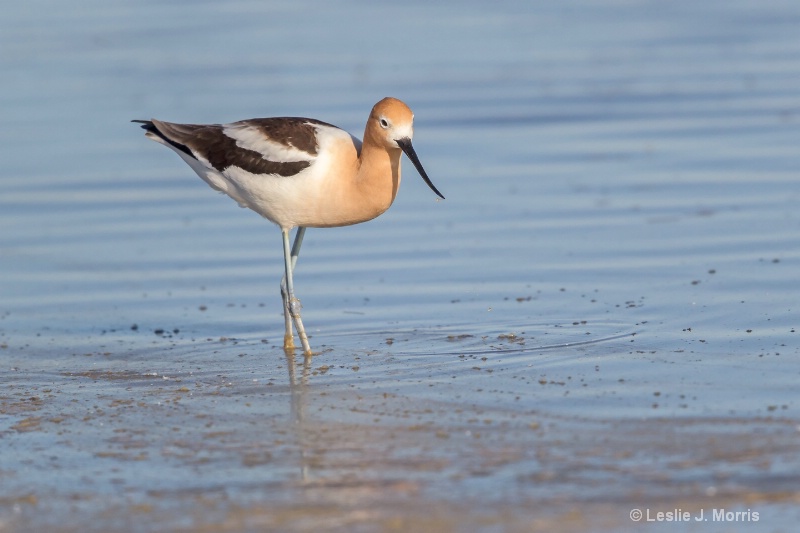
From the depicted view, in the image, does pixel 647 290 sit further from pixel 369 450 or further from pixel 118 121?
pixel 118 121

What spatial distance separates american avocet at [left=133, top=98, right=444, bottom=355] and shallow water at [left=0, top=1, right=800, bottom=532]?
697 millimetres

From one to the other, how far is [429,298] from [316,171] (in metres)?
1.30

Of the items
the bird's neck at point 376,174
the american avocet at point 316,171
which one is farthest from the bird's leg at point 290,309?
the bird's neck at point 376,174

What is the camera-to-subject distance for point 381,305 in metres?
8.69

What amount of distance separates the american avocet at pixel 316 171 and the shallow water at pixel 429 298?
697 millimetres

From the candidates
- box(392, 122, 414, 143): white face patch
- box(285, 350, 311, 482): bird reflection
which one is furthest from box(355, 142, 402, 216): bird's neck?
box(285, 350, 311, 482): bird reflection

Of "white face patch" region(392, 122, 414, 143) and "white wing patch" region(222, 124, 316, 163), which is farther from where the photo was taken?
"white wing patch" region(222, 124, 316, 163)

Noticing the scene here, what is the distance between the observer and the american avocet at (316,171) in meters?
7.90

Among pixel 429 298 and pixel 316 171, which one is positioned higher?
pixel 316 171

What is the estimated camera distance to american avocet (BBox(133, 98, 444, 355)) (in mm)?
7902

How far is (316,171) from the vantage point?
803 cm

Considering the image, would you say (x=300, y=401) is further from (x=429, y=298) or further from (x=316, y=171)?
(x=429, y=298)

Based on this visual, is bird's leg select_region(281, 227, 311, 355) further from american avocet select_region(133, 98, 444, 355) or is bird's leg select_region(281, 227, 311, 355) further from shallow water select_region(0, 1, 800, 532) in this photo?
shallow water select_region(0, 1, 800, 532)

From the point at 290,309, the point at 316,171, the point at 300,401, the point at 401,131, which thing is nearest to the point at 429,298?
the point at 290,309
